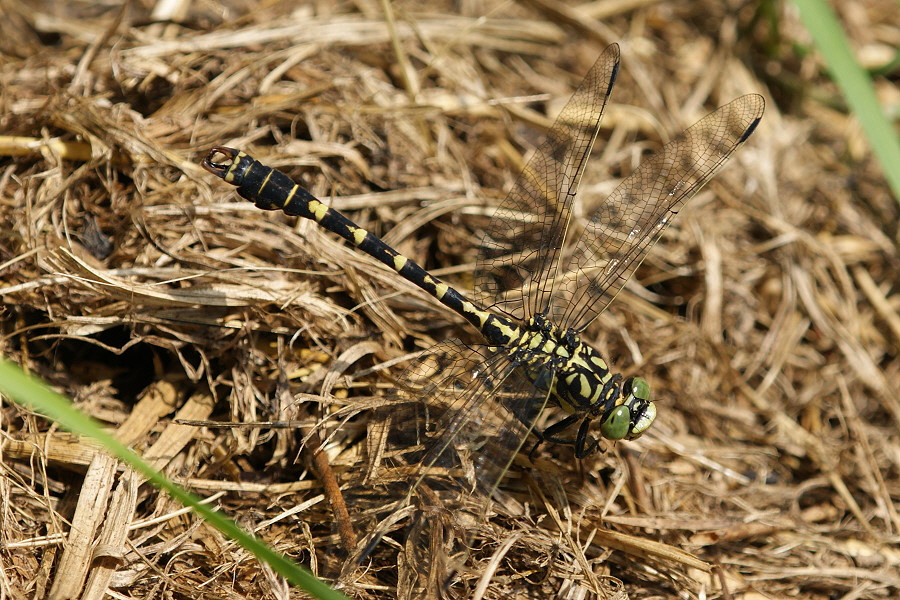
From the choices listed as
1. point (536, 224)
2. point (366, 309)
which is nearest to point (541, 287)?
point (536, 224)

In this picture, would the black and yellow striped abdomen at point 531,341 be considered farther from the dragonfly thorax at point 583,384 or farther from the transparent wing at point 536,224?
the transparent wing at point 536,224

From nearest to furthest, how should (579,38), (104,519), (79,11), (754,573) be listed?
1. (104,519)
2. (754,573)
3. (79,11)
4. (579,38)

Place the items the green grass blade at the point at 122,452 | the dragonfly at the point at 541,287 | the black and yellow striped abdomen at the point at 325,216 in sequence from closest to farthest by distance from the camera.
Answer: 1. the green grass blade at the point at 122,452
2. the dragonfly at the point at 541,287
3. the black and yellow striped abdomen at the point at 325,216

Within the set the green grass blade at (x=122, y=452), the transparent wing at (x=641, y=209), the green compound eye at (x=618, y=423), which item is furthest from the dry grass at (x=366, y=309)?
the green grass blade at (x=122, y=452)

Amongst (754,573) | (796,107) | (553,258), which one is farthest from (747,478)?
(796,107)

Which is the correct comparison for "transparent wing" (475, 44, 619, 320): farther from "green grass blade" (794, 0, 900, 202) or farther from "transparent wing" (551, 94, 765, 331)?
"green grass blade" (794, 0, 900, 202)

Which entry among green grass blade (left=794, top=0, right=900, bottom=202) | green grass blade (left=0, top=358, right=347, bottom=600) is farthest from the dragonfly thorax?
green grass blade (left=794, top=0, right=900, bottom=202)

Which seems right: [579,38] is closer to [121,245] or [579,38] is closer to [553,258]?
[553,258]
